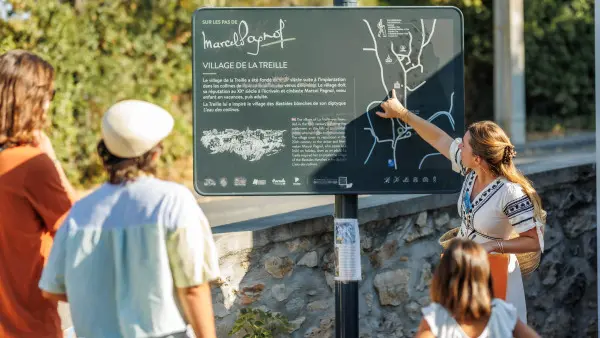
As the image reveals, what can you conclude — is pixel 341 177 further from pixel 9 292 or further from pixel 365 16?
pixel 9 292

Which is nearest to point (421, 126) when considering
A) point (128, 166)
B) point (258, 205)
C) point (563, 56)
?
point (128, 166)

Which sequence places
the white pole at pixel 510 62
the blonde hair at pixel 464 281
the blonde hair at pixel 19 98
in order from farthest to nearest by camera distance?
the white pole at pixel 510 62, the blonde hair at pixel 19 98, the blonde hair at pixel 464 281

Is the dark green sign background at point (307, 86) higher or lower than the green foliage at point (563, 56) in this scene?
lower

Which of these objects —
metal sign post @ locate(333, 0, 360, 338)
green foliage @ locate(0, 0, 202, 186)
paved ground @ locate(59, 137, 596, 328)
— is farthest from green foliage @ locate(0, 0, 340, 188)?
metal sign post @ locate(333, 0, 360, 338)

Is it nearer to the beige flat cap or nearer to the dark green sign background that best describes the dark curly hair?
the beige flat cap

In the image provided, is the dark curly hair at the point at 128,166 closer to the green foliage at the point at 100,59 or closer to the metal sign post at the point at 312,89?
the metal sign post at the point at 312,89

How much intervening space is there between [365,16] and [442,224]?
175 cm

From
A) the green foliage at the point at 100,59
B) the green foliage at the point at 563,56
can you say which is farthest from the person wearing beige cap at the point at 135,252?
the green foliage at the point at 563,56

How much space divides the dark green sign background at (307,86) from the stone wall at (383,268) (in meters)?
0.52

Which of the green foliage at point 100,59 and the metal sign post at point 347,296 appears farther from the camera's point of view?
the green foliage at point 100,59

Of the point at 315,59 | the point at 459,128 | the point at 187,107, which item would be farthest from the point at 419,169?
the point at 187,107

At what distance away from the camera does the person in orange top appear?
11.2 feet

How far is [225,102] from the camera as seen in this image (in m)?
4.44

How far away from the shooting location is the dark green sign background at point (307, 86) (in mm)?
4434
